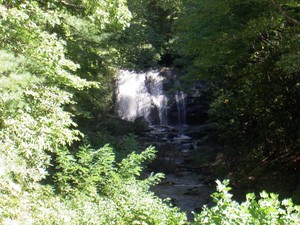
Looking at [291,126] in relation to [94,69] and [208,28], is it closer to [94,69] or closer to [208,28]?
[208,28]

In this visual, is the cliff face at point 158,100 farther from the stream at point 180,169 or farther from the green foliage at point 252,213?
the green foliage at point 252,213

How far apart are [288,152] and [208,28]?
16.3 feet

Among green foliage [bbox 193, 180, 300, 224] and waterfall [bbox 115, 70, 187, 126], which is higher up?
waterfall [bbox 115, 70, 187, 126]

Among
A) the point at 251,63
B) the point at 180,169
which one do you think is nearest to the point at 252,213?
the point at 251,63

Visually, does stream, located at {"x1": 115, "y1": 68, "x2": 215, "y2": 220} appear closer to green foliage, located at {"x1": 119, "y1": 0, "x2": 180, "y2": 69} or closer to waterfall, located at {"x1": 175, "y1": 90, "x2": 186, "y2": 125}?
waterfall, located at {"x1": 175, "y1": 90, "x2": 186, "y2": 125}

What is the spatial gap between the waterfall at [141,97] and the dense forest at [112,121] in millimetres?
8352

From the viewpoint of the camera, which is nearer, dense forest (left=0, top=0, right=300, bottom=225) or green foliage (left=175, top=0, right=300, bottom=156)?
dense forest (left=0, top=0, right=300, bottom=225)

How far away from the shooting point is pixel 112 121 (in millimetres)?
16266

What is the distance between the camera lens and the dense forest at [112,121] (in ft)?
16.9

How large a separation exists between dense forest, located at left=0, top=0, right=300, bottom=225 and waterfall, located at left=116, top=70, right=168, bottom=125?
27.4ft

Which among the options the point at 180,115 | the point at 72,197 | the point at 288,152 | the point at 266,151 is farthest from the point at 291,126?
the point at 180,115

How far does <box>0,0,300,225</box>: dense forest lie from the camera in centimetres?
514

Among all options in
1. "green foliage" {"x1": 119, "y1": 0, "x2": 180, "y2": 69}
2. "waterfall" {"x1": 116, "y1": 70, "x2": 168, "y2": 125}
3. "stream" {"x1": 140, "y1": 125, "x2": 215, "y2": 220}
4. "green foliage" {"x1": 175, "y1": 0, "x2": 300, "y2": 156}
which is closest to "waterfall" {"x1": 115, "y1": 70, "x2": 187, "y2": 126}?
"waterfall" {"x1": 116, "y1": 70, "x2": 168, "y2": 125}

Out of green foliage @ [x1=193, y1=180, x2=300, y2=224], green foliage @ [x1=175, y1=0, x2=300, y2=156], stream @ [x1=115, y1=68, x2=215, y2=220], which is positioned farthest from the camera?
stream @ [x1=115, y1=68, x2=215, y2=220]
